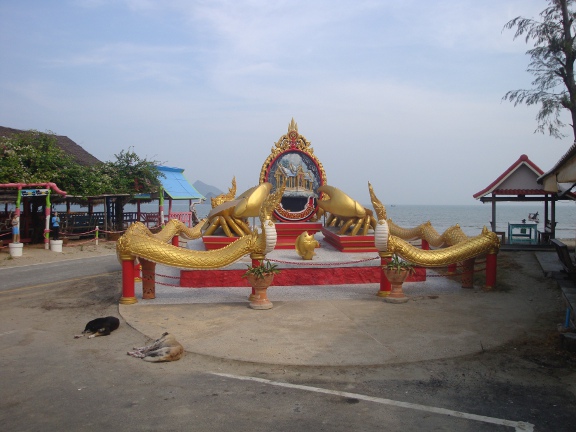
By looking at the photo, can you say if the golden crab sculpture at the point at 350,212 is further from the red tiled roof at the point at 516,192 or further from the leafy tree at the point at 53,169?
the leafy tree at the point at 53,169

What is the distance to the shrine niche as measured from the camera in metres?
16.7

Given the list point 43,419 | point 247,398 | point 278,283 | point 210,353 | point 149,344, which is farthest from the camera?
point 278,283

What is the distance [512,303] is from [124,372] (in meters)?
7.07

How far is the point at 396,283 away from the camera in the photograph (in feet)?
31.2

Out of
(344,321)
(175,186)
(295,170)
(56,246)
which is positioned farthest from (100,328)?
(175,186)

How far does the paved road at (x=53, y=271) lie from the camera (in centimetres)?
1208

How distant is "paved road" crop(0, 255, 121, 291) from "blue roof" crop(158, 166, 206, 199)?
1199 centimetres

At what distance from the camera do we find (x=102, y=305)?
31.3ft

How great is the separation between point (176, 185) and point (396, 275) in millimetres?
22909

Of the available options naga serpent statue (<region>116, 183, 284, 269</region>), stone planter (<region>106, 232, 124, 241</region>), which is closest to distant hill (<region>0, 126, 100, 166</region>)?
stone planter (<region>106, 232, 124, 241</region>)

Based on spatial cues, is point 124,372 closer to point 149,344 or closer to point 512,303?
point 149,344

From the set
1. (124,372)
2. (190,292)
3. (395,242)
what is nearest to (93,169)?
(190,292)

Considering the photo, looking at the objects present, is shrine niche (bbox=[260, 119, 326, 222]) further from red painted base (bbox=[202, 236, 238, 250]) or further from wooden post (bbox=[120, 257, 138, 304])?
wooden post (bbox=[120, 257, 138, 304])

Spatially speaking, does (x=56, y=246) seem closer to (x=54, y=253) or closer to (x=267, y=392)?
(x=54, y=253)
